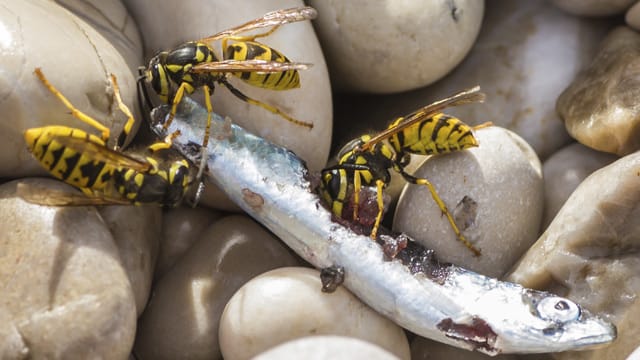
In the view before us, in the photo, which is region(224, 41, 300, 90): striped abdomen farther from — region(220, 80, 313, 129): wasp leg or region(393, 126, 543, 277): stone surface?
region(393, 126, 543, 277): stone surface

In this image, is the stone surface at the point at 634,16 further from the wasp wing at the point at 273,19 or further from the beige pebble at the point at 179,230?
the beige pebble at the point at 179,230

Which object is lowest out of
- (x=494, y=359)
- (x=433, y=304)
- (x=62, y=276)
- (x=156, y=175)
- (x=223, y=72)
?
(x=494, y=359)

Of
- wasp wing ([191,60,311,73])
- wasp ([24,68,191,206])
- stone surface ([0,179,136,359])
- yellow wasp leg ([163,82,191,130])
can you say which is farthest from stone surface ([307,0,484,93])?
stone surface ([0,179,136,359])

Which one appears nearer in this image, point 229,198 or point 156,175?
point 156,175

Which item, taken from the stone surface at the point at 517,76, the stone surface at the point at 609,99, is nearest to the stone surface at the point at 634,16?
the stone surface at the point at 609,99

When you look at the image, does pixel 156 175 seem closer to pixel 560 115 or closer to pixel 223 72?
pixel 223 72

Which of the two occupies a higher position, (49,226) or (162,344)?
(49,226)

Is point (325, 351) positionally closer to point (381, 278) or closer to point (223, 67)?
point (381, 278)

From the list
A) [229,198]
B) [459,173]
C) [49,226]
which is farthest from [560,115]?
[49,226]
